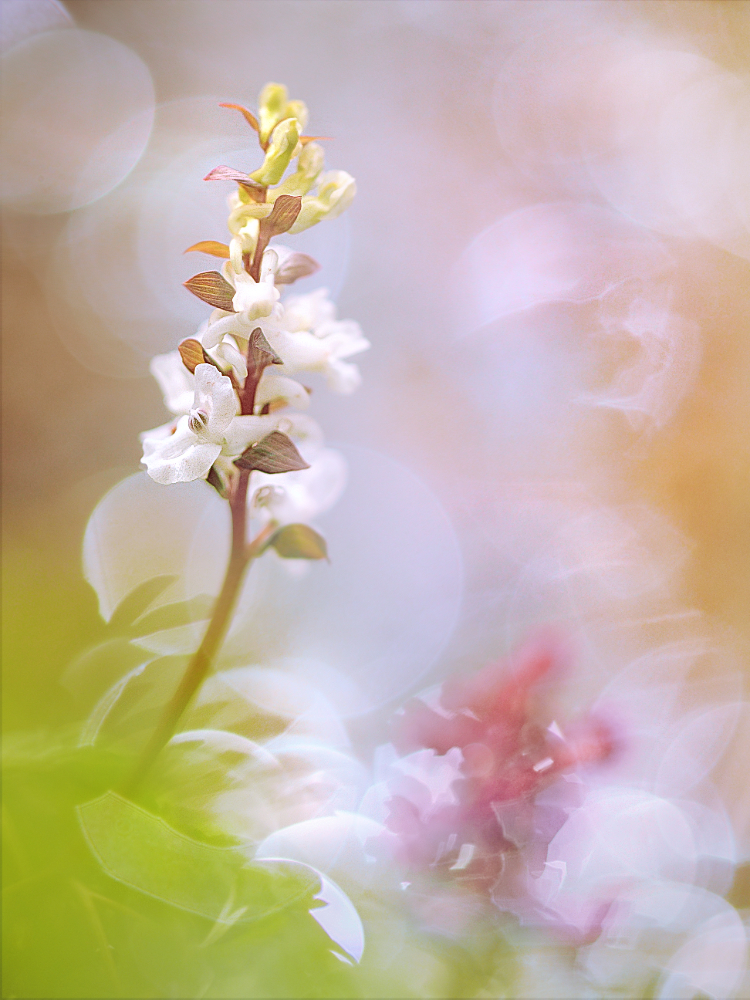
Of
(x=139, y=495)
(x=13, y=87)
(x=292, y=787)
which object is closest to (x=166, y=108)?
(x=13, y=87)

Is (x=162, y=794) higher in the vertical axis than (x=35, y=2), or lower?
lower

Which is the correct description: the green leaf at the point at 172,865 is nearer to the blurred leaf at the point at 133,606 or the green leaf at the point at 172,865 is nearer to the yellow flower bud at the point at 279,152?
the blurred leaf at the point at 133,606

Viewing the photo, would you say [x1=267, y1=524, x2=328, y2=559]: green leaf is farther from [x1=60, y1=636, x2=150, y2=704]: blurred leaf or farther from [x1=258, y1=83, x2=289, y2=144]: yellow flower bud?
[x1=258, y1=83, x2=289, y2=144]: yellow flower bud

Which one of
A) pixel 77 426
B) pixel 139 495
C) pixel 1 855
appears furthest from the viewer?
pixel 77 426

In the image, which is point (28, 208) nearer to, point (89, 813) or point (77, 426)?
point (77, 426)

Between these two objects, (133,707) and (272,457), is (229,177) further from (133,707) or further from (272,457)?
(133,707)

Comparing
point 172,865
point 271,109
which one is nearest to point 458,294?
point 271,109
